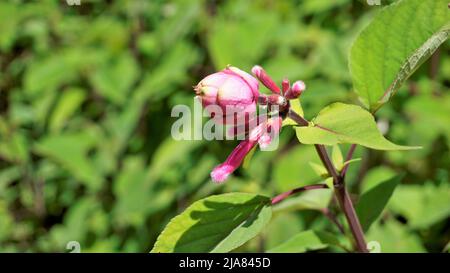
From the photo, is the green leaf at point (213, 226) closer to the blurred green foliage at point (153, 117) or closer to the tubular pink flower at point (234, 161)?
the tubular pink flower at point (234, 161)

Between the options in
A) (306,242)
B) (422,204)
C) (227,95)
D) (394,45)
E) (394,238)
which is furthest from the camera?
(422,204)

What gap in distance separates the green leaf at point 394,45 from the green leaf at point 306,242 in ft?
0.77

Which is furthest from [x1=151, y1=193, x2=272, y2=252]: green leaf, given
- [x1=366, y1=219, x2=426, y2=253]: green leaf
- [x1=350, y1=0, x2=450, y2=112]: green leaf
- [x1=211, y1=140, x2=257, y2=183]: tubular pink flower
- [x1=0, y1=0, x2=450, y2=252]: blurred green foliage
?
[x1=0, y1=0, x2=450, y2=252]: blurred green foliage

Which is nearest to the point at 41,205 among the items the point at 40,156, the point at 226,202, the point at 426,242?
the point at 40,156

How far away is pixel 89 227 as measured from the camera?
1854mm

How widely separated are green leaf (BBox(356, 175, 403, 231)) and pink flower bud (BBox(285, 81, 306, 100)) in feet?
1.07

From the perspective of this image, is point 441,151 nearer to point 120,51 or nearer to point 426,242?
point 426,242

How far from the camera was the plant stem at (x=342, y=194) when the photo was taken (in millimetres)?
668

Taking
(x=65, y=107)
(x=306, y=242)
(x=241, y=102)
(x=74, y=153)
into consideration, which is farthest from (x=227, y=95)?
(x=65, y=107)

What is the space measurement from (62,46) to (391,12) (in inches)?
61.6

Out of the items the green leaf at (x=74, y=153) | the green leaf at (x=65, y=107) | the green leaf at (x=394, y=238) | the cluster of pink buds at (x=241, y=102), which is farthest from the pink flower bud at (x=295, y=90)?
the green leaf at (x=65, y=107)

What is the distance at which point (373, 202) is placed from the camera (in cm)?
90

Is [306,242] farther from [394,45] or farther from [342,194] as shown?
[394,45]

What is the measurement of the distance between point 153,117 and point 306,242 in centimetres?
113
